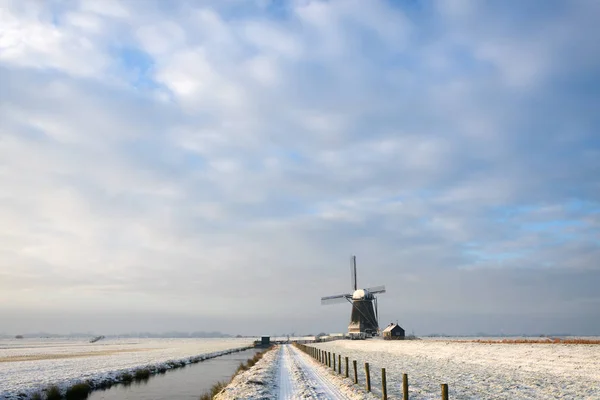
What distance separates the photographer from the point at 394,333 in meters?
90.4

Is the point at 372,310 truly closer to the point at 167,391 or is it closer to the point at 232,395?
the point at 167,391

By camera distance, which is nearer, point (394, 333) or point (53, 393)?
point (53, 393)

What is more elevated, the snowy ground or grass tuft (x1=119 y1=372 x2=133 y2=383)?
the snowy ground

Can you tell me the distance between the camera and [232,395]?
19.7 meters

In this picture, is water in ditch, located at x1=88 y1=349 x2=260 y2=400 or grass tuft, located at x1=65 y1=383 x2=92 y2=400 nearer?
grass tuft, located at x1=65 y1=383 x2=92 y2=400

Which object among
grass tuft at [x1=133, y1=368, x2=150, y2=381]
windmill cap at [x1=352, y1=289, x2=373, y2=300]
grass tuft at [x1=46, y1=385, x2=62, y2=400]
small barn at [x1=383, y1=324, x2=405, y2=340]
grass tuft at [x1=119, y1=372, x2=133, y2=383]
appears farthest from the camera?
windmill cap at [x1=352, y1=289, x2=373, y2=300]

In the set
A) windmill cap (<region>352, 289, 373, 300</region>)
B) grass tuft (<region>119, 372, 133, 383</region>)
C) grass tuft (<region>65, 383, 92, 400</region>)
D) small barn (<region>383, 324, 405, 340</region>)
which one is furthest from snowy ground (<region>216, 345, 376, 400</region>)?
windmill cap (<region>352, 289, 373, 300</region>)

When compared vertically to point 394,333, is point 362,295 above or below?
above

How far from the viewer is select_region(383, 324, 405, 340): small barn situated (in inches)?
3528

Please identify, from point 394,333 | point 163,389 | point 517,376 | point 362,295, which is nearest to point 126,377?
point 163,389

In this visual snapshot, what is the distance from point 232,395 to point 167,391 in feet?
36.9

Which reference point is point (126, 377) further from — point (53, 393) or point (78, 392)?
point (53, 393)

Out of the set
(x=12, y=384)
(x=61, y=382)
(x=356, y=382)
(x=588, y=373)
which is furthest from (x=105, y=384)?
(x=588, y=373)

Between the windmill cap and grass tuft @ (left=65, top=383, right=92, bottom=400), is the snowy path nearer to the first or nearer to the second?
grass tuft @ (left=65, top=383, right=92, bottom=400)
